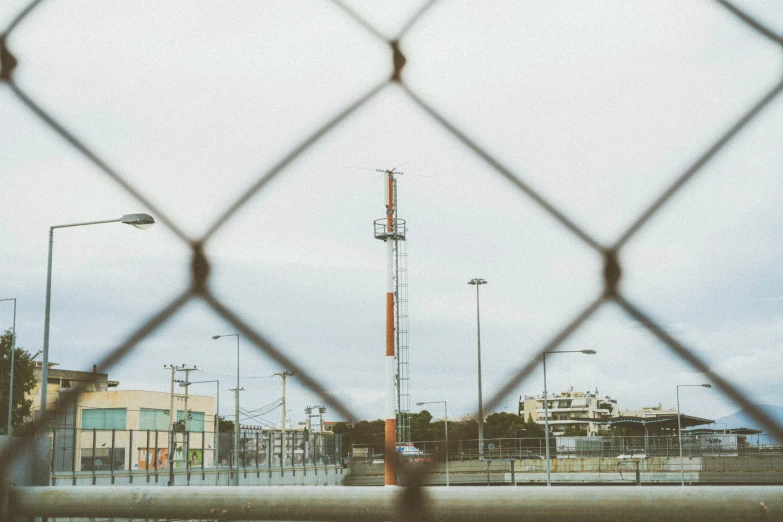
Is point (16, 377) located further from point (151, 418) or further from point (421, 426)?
point (421, 426)

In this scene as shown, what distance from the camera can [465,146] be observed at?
0.66 m

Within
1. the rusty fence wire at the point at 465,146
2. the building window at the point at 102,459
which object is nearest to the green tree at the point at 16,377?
the rusty fence wire at the point at 465,146

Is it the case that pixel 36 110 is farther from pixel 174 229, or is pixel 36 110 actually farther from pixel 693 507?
pixel 693 507

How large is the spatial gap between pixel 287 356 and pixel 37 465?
31 cm

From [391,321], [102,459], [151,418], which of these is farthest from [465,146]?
[102,459]

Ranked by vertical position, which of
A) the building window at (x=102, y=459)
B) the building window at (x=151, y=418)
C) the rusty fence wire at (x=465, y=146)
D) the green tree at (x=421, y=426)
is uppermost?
the rusty fence wire at (x=465, y=146)

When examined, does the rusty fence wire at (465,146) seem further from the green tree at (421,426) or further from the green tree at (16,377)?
the green tree at (16,377)

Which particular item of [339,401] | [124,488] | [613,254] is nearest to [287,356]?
[339,401]

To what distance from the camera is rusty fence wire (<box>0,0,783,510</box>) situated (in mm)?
591

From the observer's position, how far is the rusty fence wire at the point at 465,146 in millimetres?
591

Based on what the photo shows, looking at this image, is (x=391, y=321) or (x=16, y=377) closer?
(x=391, y=321)

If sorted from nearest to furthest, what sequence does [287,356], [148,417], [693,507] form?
1. [693,507]
2. [287,356]
3. [148,417]

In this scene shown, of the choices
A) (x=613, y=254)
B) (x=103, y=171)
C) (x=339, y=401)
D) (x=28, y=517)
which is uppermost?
(x=103, y=171)

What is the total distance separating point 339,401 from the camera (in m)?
0.65
